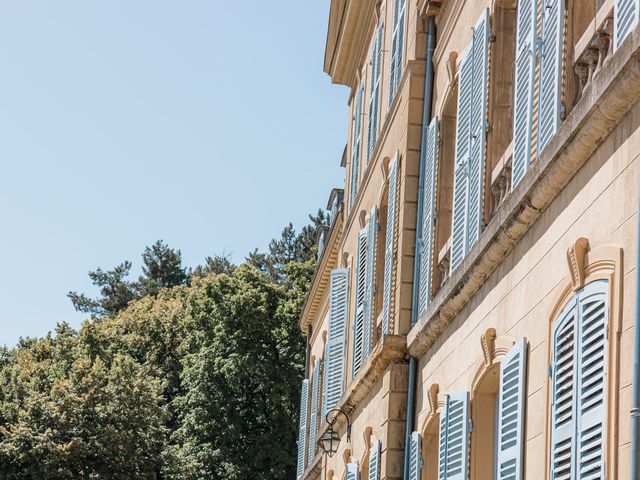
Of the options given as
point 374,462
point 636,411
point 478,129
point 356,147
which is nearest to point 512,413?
point 636,411

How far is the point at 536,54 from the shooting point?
33.2 ft

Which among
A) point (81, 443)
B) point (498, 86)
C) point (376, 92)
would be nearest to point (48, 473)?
point (81, 443)

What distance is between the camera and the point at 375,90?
2048 centimetres

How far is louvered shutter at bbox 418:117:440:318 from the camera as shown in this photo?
47.8 feet

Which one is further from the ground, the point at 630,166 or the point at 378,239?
the point at 378,239

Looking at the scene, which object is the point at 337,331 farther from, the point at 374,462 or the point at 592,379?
the point at 592,379

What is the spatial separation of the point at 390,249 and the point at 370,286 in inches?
78.9

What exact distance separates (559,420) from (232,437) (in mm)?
36024

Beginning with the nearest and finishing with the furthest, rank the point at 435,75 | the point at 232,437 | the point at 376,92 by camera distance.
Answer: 1. the point at 435,75
2. the point at 376,92
3. the point at 232,437

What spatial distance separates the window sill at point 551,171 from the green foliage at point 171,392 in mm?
26815

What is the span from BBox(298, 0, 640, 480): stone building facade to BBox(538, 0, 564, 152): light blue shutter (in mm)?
21

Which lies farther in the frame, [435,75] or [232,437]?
[232,437]

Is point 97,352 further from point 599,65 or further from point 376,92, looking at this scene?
point 599,65

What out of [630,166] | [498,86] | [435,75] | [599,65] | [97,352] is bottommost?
[630,166]
